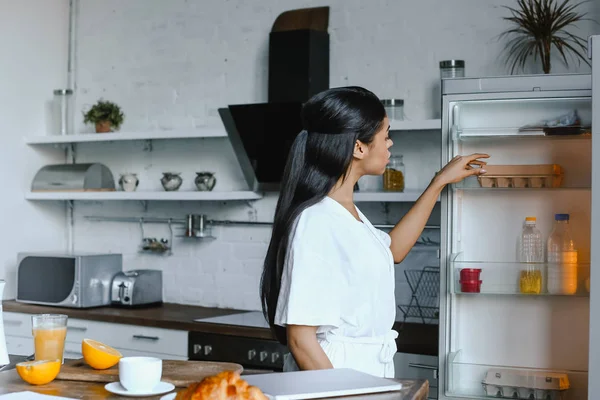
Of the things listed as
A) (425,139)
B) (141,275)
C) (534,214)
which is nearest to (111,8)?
(141,275)

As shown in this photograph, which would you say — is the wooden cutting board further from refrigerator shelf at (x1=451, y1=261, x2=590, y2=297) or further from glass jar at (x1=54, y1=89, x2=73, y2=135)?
glass jar at (x1=54, y1=89, x2=73, y2=135)

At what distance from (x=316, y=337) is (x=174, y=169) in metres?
2.78

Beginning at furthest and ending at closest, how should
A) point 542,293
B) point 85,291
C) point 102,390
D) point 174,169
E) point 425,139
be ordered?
1. point 174,169
2. point 85,291
3. point 425,139
4. point 542,293
5. point 102,390

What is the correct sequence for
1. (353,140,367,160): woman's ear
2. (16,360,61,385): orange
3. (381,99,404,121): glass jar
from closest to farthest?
1. (16,360,61,385): orange
2. (353,140,367,160): woman's ear
3. (381,99,404,121): glass jar

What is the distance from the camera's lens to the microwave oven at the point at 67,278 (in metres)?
4.34

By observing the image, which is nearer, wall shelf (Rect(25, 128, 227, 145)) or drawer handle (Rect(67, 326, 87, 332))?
drawer handle (Rect(67, 326, 87, 332))

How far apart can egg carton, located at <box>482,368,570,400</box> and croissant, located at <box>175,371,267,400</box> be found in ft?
6.70

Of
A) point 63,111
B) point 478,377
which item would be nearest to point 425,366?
point 478,377

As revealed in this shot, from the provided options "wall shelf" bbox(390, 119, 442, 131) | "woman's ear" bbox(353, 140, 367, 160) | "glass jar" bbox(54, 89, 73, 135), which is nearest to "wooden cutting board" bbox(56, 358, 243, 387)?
"woman's ear" bbox(353, 140, 367, 160)

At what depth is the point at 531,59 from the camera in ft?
12.4

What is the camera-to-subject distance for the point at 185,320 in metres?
3.96

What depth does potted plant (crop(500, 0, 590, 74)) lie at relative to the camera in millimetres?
3533

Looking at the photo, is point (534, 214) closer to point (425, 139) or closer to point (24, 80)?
point (425, 139)

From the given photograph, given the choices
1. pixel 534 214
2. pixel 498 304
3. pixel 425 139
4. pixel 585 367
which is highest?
pixel 425 139
